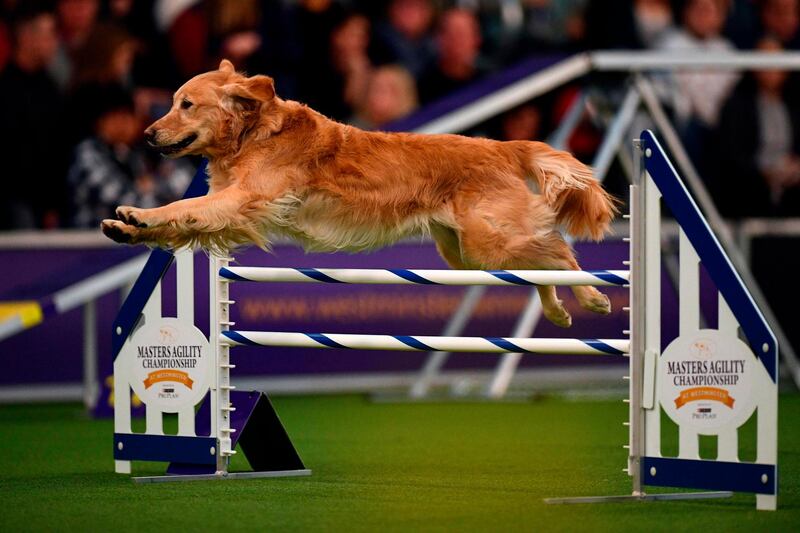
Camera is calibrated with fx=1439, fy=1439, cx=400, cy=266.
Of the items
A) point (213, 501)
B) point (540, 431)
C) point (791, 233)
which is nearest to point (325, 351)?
point (540, 431)

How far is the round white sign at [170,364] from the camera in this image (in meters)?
5.59

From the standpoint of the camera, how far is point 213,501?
4.91m

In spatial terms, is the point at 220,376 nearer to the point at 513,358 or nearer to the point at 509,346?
the point at 509,346

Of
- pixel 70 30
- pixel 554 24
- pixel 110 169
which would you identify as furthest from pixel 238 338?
pixel 554 24

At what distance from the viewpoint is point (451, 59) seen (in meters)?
10.2

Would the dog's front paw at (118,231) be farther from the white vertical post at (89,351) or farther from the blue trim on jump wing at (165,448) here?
the white vertical post at (89,351)

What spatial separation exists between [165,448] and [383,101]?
15.4ft

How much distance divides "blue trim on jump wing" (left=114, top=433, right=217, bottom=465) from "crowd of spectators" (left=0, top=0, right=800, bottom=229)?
3.44 meters

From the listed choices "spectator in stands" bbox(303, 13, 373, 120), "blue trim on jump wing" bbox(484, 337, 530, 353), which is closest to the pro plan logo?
"blue trim on jump wing" bbox(484, 337, 530, 353)

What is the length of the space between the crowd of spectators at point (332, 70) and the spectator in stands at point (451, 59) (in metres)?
0.01

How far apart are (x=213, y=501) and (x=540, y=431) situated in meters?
2.70

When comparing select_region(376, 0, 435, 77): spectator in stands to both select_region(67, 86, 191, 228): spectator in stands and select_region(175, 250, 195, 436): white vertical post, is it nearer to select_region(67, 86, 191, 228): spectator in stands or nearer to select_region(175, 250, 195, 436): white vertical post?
select_region(67, 86, 191, 228): spectator in stands

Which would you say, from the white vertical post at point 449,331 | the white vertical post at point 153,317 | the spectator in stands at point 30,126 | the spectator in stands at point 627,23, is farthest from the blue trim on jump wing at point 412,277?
the spectator in stands at point 627,23

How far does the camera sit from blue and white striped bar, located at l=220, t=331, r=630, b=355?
16.0ft
